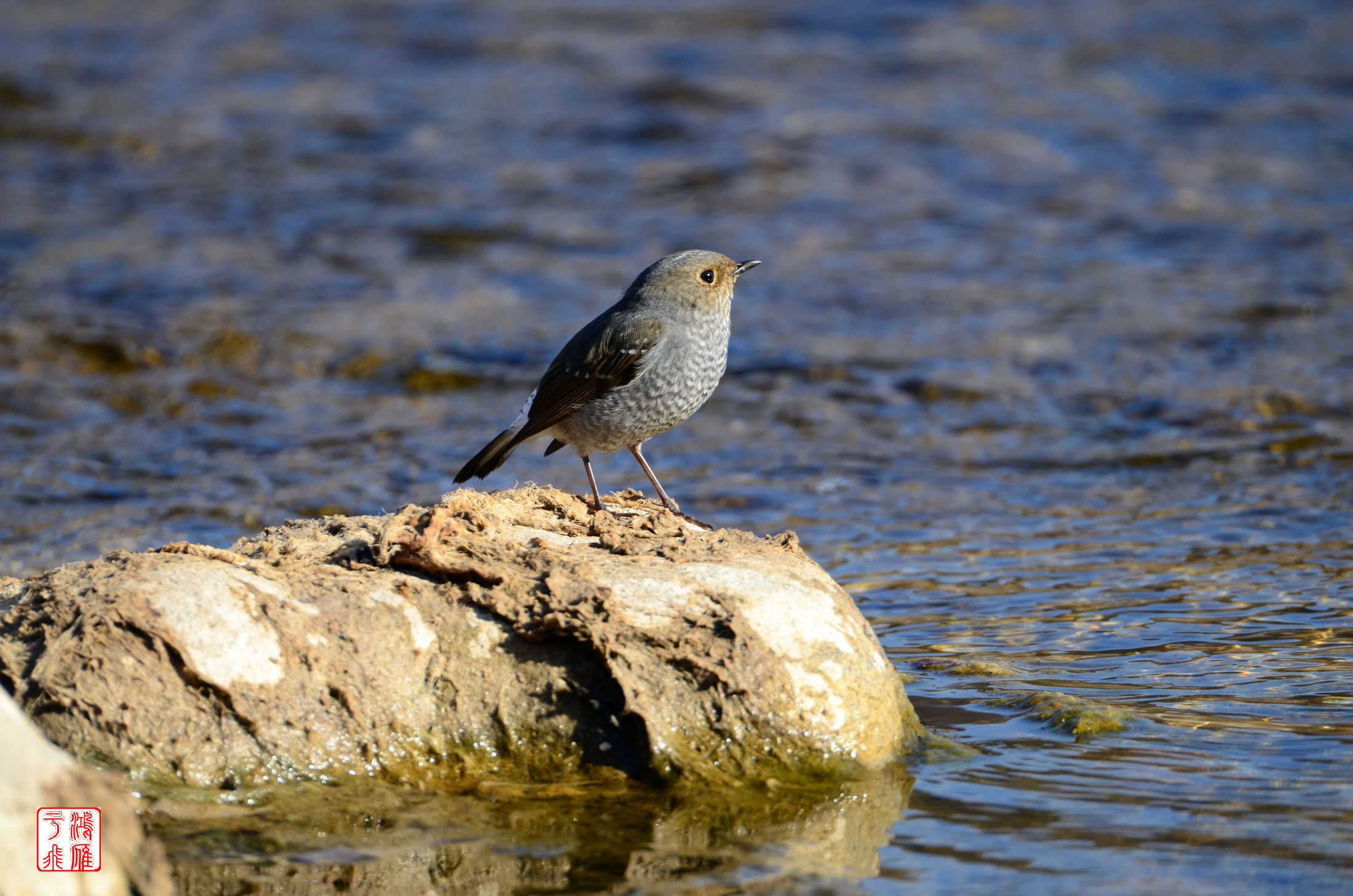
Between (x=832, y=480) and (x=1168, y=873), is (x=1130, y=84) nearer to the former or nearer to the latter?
(x=832, y=480)

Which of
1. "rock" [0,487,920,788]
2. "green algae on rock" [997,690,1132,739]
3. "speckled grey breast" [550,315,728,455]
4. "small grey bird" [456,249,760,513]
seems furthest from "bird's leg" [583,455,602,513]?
"green algae on rock" [997,690,1132,739]

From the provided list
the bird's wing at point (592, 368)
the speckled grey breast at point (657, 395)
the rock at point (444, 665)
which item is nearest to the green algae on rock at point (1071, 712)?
the rock at point (444, 665)

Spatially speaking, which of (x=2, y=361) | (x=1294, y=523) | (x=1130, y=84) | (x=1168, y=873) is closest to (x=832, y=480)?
(x=1294, y=523)

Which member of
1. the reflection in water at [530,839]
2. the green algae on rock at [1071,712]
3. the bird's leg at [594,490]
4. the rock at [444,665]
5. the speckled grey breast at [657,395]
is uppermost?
the speckled grey breast at [657,395]

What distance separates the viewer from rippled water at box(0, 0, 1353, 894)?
13.2 feet

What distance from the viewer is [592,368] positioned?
587 cm

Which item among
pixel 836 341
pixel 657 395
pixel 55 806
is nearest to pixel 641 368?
pixel 657 395

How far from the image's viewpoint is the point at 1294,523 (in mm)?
7168

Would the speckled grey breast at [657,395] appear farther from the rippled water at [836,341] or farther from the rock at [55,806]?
the rock at [55,806]

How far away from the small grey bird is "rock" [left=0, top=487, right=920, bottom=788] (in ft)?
4.36

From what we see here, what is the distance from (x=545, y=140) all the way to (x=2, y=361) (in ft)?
21.5

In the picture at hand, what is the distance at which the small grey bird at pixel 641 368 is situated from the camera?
228 inches

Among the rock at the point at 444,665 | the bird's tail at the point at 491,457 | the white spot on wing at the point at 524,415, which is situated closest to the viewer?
the rock at the point at 444,665

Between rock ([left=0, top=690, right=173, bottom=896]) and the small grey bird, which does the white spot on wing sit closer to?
the small grey bird
